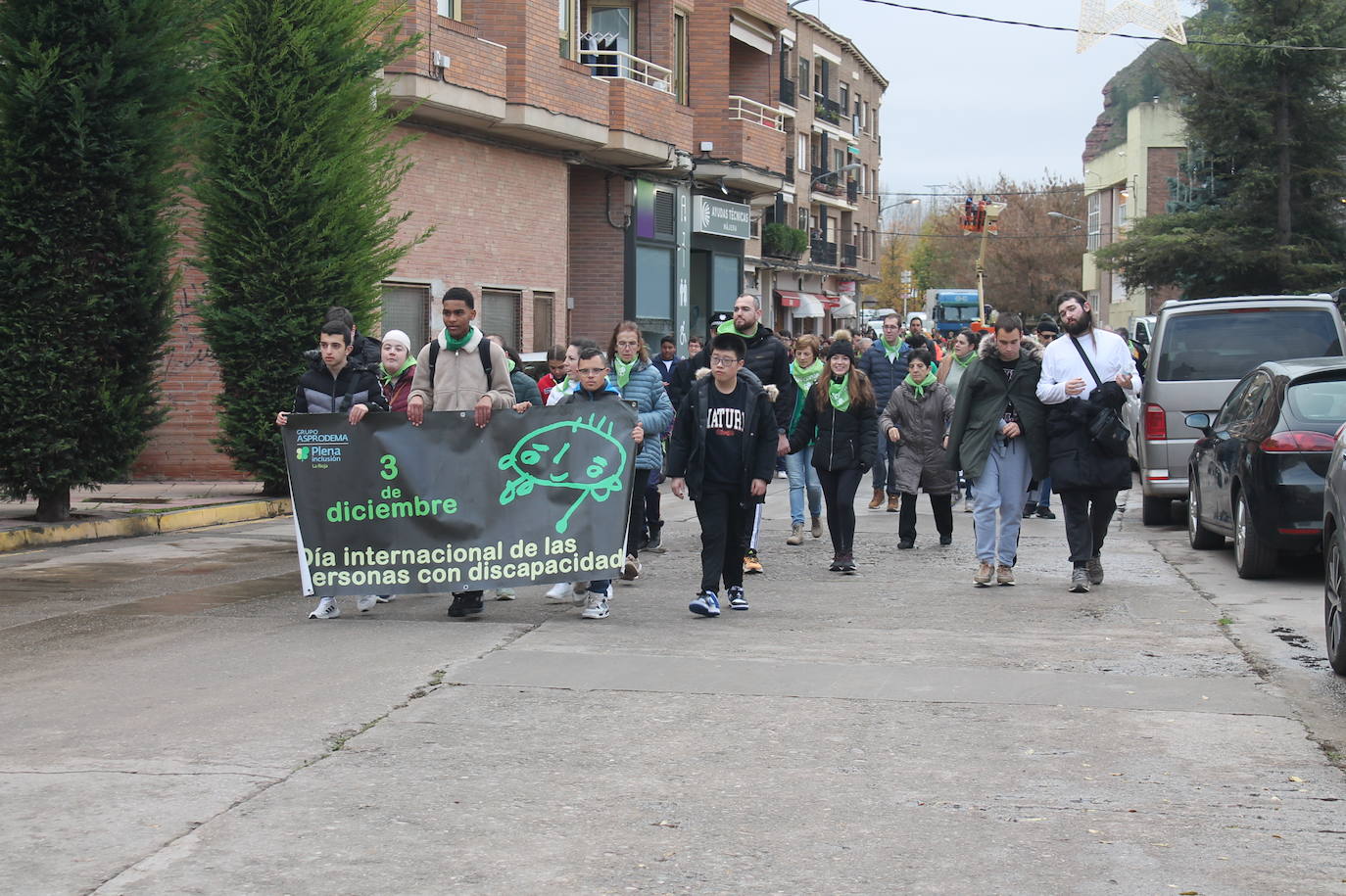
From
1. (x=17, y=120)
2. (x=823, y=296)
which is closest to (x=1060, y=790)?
(x=17, y=120)

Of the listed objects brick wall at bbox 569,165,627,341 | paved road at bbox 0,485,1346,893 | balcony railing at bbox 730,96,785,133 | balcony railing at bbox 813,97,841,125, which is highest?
balcony railing at bbox 813,97,841,125

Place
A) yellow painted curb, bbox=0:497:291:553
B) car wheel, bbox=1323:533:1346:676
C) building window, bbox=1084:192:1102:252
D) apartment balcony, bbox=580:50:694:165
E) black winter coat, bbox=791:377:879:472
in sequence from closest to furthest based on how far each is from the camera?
car wheel, bbox=1323:533:1346:676, black winter coat, bbox=791:377:879:472, yellow painted curb, bbox=0:497:291:553, apartment balcony, bbox=580:50:694:165, building window, bbox=1084:192:1102:252

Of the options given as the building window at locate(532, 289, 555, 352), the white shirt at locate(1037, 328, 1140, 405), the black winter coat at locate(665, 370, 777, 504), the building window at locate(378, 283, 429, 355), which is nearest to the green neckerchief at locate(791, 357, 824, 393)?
the white shirt at locate(1037, 328, 1140, 405)

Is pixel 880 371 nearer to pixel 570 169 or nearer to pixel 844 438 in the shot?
pixel 844 438

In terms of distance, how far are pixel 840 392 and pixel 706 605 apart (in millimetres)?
3726

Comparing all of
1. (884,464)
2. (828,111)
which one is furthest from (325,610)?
(828,111)

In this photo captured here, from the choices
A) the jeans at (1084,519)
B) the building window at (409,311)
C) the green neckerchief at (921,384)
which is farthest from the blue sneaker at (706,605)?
the building window at (409,311)

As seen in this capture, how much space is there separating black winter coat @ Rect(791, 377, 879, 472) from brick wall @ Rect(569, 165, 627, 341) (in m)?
17.4

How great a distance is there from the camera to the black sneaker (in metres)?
9.59

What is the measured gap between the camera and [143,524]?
1425cm

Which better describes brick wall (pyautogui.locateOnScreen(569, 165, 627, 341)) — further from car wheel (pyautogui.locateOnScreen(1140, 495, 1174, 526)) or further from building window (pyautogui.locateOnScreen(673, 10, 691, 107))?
car wheel (pyautogui.locateOnScreen(1140, 495, 1174, 526))

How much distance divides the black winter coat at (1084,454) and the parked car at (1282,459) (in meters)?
1.01

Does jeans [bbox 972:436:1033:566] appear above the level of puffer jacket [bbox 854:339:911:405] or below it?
below

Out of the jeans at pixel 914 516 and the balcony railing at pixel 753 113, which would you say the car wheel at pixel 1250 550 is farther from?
the balcony railing at pixel 753 113
